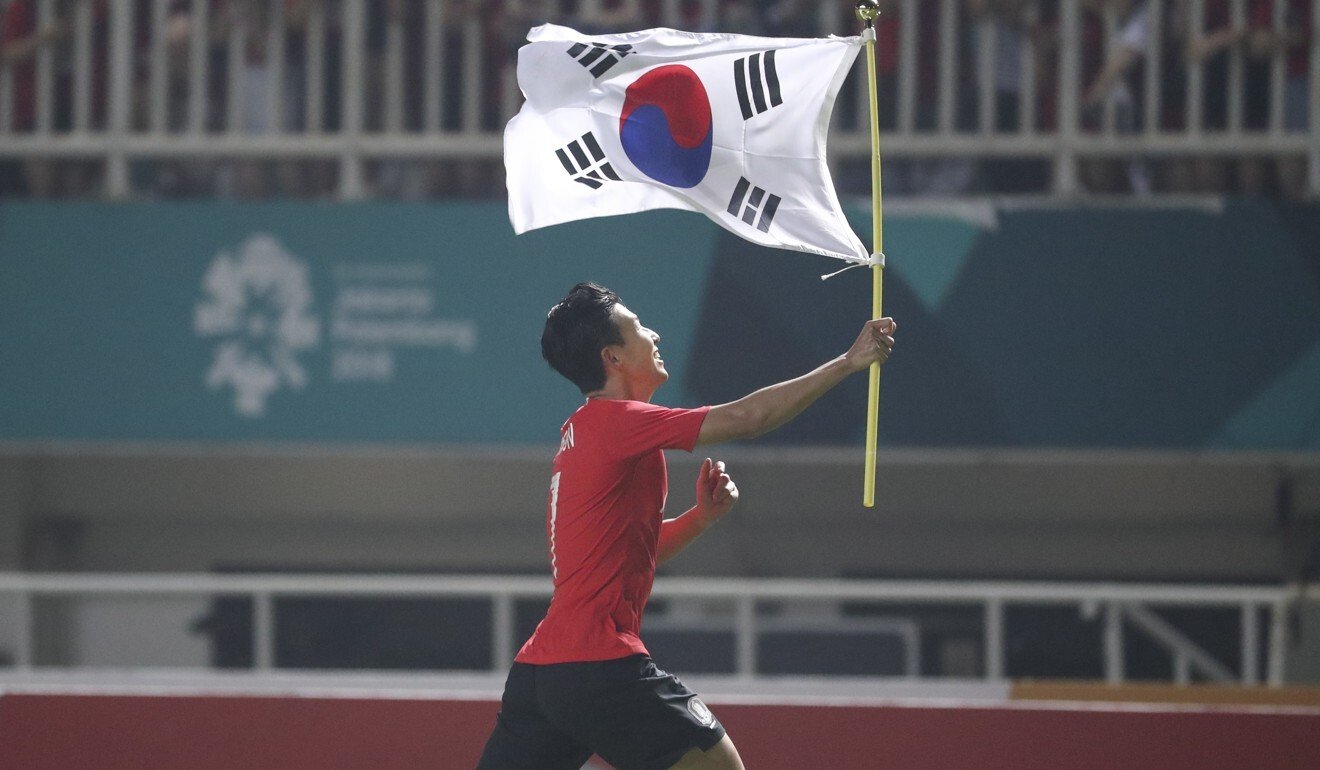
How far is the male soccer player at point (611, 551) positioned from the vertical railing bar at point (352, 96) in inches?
266

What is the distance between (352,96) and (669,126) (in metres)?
6.29

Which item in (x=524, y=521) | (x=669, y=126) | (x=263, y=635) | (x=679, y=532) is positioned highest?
(x=669, y=126)

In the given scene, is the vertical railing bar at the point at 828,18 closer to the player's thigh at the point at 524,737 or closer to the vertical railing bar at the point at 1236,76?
the vertical railing bar at the point at 1236,76

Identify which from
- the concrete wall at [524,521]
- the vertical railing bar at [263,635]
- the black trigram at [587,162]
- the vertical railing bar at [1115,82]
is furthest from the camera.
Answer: the concrete wall at [524,521]

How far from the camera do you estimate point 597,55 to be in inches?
224

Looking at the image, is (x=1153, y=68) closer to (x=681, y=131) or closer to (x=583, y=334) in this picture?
(x=681, y=131)

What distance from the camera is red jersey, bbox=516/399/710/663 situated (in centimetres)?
466

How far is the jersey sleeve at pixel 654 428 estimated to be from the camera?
14.9 feet

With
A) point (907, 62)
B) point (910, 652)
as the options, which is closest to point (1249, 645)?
point (910, 652)

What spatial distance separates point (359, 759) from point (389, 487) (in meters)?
6.57

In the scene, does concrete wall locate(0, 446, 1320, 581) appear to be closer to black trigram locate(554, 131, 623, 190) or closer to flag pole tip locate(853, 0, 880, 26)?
black trigram locate(554, 131, 623, 190)

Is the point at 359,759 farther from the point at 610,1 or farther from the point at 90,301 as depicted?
the point at 610,1

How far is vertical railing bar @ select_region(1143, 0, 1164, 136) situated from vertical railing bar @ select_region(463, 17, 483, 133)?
411cm

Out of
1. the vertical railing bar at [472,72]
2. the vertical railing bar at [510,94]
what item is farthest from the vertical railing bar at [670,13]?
the vertical railing bar at [472,72]
